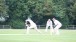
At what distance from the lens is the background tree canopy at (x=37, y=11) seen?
65.5m

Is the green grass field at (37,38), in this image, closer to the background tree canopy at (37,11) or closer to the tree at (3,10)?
the tree at (3,10)

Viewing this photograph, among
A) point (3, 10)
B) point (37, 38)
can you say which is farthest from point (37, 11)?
point (37, 38)

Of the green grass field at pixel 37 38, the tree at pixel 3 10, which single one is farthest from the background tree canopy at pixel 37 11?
the green grass field at pixel 37 38

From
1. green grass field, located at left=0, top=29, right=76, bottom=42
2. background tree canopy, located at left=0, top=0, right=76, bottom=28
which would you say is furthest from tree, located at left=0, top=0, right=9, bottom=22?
green grass field, located at left=0, top=29, right=76, bottom=42

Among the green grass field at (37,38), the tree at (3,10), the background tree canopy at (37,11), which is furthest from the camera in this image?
the background tree canopy at (37,11)

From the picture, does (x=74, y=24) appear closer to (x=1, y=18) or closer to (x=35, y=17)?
(x=35, y=17)

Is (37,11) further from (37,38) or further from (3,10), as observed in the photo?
(37,38)

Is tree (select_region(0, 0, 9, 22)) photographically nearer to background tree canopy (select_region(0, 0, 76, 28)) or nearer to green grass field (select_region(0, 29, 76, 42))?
background tree canopy (select_region(0, 0, 76, 28))

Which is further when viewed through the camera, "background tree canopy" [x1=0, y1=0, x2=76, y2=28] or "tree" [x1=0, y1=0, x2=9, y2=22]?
"background tree canopy" [x1=0, y1=0, x2=76, y2=28]

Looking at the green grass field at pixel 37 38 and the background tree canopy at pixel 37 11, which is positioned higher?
the background tree canopy at pixel 37 11

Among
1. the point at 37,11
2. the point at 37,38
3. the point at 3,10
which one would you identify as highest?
the point at 3,10

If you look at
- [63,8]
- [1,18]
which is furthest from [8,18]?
[63,8]

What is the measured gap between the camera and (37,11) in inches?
2571

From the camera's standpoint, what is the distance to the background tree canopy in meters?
65.5
